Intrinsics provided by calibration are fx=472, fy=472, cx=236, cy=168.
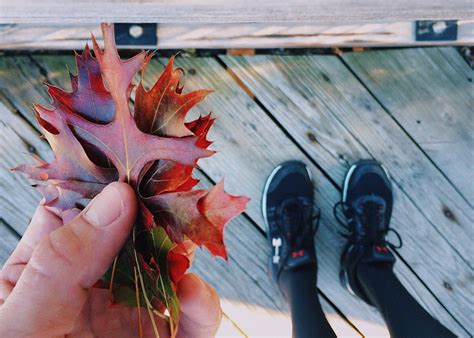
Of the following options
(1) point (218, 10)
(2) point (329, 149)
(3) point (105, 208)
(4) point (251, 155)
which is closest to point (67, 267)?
(3) point (105, 208)

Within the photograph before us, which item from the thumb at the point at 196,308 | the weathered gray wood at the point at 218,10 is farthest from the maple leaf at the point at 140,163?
the weathered gray wood at the point at 218,10

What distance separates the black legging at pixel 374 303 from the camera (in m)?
1.21

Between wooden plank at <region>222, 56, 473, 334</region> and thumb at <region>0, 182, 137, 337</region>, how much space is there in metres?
0.87

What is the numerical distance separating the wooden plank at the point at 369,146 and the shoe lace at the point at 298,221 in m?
0.13

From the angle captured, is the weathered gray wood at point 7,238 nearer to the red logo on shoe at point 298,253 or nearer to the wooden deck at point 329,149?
the wooden deck at point 329,149

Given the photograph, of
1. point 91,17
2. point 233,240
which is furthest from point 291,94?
point 91,17

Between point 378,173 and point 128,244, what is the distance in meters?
0.97

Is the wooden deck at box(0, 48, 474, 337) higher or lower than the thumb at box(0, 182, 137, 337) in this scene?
higher

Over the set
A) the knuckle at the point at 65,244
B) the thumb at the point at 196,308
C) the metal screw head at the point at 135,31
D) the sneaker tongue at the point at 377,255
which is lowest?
the thumb at the point at 196,308

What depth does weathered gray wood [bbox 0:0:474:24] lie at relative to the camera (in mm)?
1058

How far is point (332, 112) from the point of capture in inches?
53.9

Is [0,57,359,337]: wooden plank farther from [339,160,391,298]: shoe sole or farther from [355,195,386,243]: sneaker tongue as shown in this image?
[355,195,386,243]: sneaker tongue

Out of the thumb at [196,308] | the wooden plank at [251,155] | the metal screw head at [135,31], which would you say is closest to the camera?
the thumb at [196,308]

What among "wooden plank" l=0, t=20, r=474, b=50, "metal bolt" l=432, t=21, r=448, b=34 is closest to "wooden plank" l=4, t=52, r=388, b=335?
"wooden plank" l=0, t=20, r=474, b=50
